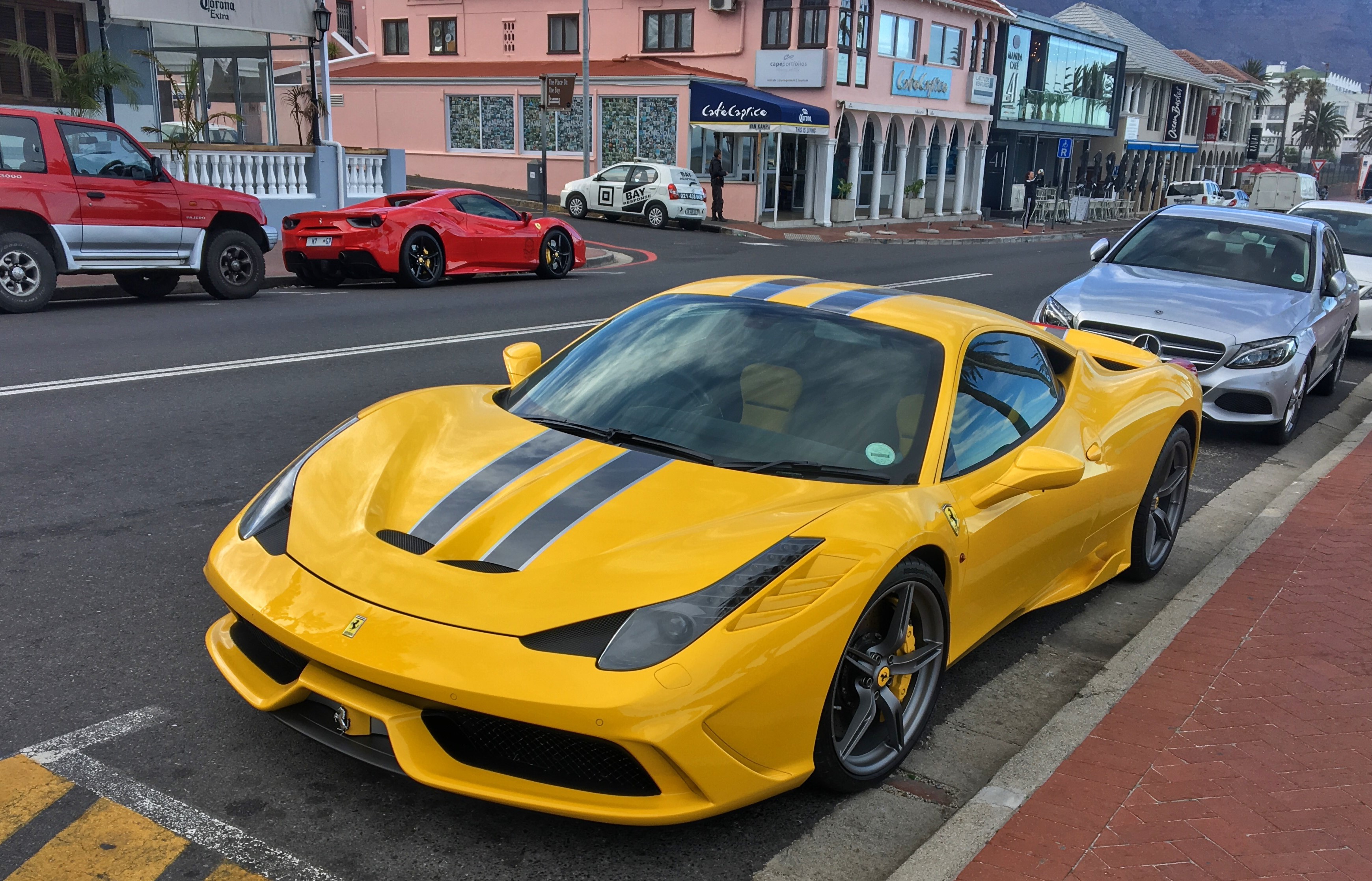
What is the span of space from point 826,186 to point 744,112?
16.1 ft

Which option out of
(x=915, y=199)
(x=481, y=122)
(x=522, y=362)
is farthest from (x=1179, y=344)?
(x=915, y=199)

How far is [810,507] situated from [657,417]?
81cm

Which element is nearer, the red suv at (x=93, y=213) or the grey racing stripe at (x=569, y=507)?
the grey racing stripe at (x=569, y=507)

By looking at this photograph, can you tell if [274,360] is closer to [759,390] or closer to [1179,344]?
[759,390]

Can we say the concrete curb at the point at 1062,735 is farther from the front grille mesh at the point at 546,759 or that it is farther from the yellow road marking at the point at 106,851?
the yellow road marking at the point at 106,851

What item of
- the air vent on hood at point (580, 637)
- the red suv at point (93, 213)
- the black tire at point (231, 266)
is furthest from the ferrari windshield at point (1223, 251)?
the red suv at point (93, 213)

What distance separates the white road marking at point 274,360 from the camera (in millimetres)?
7996

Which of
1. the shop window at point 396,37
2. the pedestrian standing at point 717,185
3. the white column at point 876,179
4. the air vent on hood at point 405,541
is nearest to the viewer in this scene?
the air vent on hood at point 405,541

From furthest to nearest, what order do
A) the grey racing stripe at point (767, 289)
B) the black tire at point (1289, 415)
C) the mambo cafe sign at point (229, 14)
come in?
the mambo cafe sign at point (229, 14), the black tire at point (1289, 415), the grey racing stripe at point (767, 289)

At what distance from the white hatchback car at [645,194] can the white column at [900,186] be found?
12.9 m

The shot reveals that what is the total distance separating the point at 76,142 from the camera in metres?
11.7

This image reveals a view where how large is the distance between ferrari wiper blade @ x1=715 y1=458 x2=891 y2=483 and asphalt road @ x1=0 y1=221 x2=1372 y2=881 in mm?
941

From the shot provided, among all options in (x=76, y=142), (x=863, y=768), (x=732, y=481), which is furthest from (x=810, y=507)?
(x=76, y=142)

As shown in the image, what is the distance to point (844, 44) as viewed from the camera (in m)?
36.1
